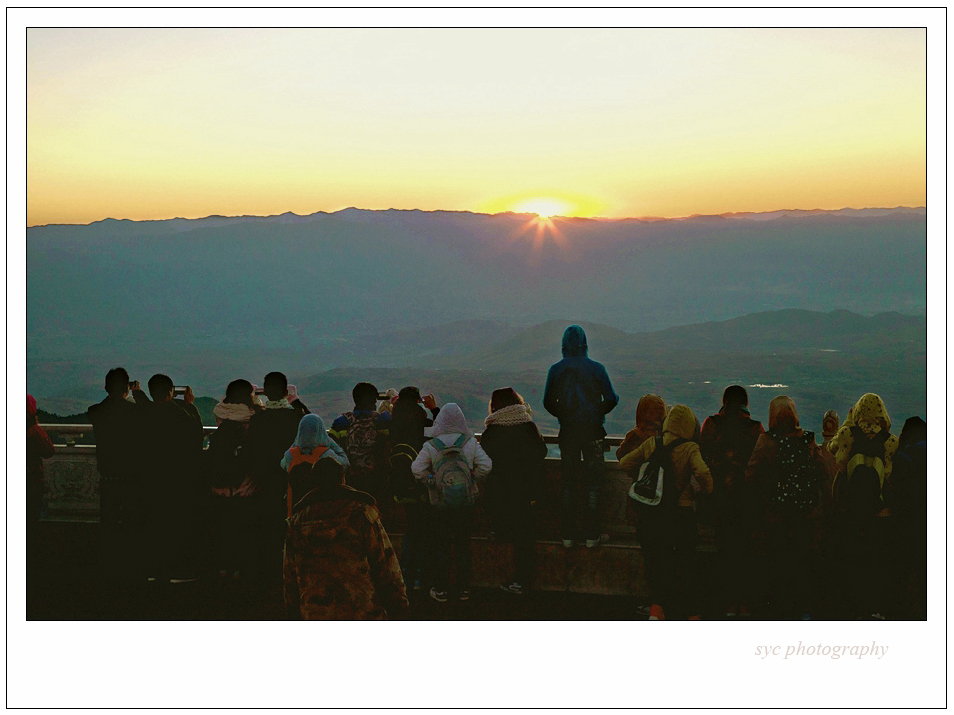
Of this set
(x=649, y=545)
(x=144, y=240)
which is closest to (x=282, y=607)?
(x=649, y=545)

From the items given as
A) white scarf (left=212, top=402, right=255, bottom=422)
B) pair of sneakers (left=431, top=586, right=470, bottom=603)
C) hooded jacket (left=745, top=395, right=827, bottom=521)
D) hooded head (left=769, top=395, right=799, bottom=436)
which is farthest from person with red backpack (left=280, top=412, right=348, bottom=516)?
hooded head (left=769, top=395, right=799, bottom=436)

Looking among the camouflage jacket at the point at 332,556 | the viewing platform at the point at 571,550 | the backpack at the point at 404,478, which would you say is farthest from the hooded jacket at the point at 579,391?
the camouflage jacket at the point at 332,556

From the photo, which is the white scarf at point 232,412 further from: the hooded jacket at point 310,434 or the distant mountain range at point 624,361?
the distant mountain range at point 624,361

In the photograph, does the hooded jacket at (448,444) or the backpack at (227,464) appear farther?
the backpack at (227,464)

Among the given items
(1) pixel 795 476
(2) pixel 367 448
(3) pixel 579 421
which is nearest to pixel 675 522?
(1) pixel 795 476

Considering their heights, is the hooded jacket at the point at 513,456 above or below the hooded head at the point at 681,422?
below

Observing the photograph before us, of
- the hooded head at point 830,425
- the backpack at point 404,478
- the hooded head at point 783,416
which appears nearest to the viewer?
the hooded head at point 783,416

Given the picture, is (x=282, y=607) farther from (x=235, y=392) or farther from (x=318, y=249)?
(x=318, y=249)

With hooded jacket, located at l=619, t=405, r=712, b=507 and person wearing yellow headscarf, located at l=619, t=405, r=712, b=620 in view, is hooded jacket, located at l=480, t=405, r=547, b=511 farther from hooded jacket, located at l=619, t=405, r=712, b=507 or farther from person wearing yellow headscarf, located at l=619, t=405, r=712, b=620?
hooded jacket, located at l=619, t=405, r=712, b=507
